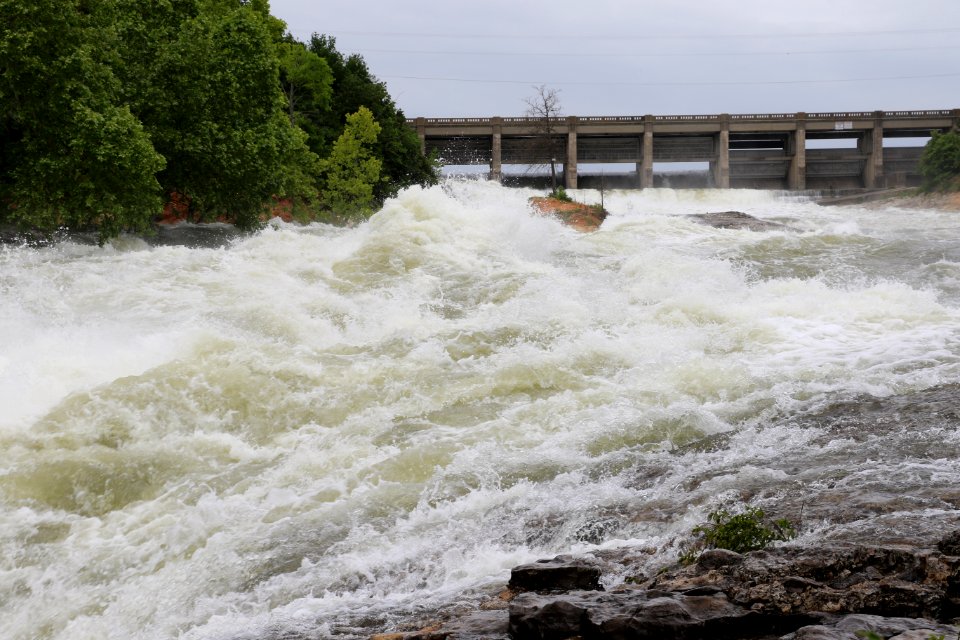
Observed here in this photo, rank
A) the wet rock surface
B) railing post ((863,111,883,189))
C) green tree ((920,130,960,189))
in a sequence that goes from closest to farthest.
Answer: the wet rock surface
green tree ((920,130,960,189))
railing post ((863,111,883,189))

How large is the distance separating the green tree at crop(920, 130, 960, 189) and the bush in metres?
45.2

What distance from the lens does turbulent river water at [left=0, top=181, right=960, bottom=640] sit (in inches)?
283

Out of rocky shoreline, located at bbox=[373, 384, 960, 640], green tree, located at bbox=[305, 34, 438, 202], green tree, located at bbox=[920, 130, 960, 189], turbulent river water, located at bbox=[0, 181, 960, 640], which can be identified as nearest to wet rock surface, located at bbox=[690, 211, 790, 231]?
green tree, located at bbox=[305, 34, 438, 202]

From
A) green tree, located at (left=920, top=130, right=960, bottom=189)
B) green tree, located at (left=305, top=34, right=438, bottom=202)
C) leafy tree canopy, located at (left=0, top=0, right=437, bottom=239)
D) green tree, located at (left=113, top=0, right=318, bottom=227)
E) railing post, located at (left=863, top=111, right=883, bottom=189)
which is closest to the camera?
leafy tree canopy, located at (left=0, top=0, right=437, bottom=239)

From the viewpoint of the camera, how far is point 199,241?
24500mm

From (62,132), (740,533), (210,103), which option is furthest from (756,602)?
(210,103)

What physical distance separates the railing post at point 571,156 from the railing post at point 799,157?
13626 millimetres

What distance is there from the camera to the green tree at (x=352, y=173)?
3206cm

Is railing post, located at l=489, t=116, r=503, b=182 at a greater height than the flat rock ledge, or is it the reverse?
railing post, located at l=489, t=116, r=503, b=182

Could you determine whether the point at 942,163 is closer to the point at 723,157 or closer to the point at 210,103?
the point at 723,157

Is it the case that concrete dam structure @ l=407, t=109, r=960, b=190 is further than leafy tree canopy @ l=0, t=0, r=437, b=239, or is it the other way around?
concrete dam structure @ l=407, t=109, r=960, b=190

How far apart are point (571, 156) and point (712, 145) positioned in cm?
957

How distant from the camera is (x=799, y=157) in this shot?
5759 cm

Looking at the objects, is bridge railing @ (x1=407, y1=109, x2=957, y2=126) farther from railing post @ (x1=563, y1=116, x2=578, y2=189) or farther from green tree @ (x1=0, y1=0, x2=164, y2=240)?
green tree @ (x1=0, y1=0, x2=164, y2=240)
